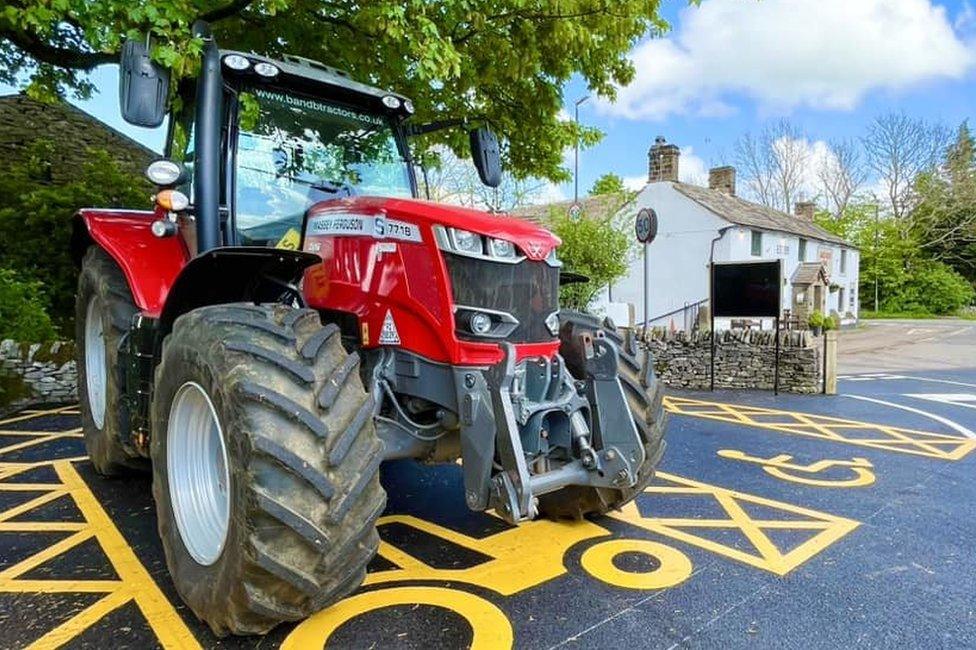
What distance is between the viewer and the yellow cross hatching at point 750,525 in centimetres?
318

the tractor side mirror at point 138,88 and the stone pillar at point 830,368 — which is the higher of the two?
the tractor side mirror at point 138,88

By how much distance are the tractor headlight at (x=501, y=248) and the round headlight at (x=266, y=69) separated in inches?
59.2

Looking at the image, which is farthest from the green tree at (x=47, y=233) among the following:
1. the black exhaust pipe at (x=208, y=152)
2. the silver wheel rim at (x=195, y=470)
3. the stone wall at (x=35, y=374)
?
the silver wheel rim at (x=195, y=470)

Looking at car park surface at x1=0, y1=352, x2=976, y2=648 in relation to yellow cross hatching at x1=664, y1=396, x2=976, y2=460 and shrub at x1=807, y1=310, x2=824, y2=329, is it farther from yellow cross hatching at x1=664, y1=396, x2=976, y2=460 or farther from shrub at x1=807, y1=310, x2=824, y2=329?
shrub at x1=807, y1=310, x2=824, y2=329

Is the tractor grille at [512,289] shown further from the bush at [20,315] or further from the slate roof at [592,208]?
the slate roof at [592,208]

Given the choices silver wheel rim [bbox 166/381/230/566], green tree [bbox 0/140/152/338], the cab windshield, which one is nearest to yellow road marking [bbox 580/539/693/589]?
silver wheel rim [bbox 166/381/230/566]

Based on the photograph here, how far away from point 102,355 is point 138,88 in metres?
2.59

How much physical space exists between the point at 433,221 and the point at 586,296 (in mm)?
11840

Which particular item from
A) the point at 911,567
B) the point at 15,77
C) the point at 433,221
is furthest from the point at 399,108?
the point at 15,77

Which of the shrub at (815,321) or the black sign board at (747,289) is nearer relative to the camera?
the black sign board at (747,289)

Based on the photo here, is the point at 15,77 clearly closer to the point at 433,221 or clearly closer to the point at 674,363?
the point at 433,221

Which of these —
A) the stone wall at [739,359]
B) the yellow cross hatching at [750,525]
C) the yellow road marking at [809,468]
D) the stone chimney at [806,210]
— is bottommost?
the yellow road marking at [809,468]

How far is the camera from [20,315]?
7.18 meters

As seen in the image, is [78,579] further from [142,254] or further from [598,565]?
[598,565]
